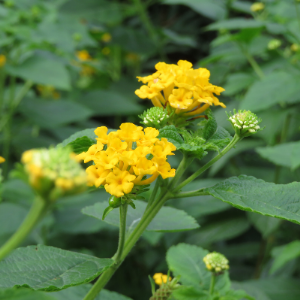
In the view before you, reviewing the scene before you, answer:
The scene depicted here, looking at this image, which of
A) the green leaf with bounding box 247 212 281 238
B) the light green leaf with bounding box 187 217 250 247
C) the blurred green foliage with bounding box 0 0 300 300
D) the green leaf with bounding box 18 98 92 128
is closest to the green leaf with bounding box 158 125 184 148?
the blurred green foliage with bounding box 0 0 300 300

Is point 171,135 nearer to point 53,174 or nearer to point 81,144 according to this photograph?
point 81,144

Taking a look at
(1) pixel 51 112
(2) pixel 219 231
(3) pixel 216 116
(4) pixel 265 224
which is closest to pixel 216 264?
(4) pixel 265 224

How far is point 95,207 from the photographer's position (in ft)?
2.82

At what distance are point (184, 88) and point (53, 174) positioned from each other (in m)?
0.42

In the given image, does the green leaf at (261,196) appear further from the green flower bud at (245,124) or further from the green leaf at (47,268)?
the green leaf at (47,268)

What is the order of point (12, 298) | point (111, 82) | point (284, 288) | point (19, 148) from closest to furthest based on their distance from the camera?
point (12, 298) < point (284, 288) < point (19, 148) < point (111, 82)

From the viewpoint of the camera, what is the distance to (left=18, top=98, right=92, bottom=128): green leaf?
6.79 ft

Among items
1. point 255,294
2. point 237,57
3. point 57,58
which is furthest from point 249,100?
point 57,58

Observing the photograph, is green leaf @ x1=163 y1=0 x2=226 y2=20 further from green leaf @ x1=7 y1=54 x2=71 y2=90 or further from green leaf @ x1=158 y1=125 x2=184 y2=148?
green leaf @ x1=158 y1=125 x2=184 y2=148

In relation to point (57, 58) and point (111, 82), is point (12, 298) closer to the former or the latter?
point (57, 58)

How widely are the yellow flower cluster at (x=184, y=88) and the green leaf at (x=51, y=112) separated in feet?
4.63

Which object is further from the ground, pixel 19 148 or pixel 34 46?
pixel 34 46

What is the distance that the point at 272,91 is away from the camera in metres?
1.56

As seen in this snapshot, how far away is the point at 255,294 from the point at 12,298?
3.14 feet
